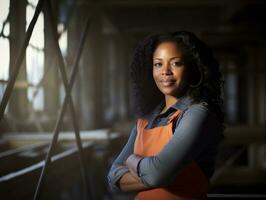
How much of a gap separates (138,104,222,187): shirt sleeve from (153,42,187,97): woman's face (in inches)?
4.3

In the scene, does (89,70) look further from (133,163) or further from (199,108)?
(199,108)

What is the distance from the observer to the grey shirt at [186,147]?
4.90 feet

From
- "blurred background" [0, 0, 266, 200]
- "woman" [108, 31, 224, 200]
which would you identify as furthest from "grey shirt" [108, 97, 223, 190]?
"blurred background" [0, 0, 266, 200]

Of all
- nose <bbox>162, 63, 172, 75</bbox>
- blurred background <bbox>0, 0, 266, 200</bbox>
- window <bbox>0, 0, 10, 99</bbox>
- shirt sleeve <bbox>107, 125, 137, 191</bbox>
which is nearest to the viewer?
nose <bbox>162, 63, 172, 75</bbox>

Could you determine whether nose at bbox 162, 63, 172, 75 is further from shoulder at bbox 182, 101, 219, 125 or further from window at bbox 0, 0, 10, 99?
window at bbox 0, 0, 10, 99

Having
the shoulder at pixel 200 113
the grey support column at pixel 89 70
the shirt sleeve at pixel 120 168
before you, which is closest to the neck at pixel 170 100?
the shoulder at pixel 200 113

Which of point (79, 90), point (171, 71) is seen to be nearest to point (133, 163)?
point (171, 71)

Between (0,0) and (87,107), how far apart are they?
9.59ft

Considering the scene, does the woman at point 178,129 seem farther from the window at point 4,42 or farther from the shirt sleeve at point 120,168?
the window at point 4,42

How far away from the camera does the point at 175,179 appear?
155 centimetres

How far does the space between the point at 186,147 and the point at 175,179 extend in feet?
0.48

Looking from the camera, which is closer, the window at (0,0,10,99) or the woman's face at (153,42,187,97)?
the woman's face at (153,42,187,97)

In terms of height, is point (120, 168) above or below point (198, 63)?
below

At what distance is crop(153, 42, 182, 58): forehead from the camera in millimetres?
1621
